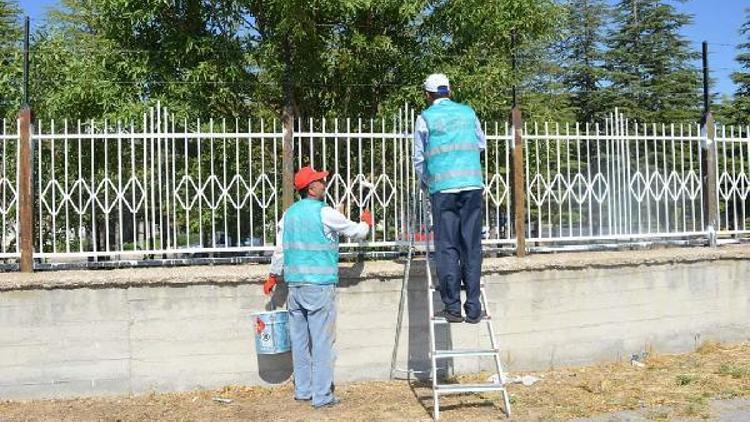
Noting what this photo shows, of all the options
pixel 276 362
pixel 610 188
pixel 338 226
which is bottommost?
pixel 276 362

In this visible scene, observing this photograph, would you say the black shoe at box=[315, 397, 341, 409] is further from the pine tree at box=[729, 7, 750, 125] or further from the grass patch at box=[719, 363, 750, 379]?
the pine tree at box=[729, 7, 750, 125]

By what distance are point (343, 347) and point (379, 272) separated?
73 cm

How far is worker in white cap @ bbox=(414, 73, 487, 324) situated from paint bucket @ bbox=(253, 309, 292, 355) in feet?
4.61

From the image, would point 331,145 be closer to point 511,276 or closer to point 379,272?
point 379,272

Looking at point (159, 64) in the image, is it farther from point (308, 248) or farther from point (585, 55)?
point (585, 55)

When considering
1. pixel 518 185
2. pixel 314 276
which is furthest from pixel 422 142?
pixel 518 185

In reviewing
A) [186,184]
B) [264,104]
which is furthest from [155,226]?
[264,104]

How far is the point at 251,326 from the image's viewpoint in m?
6.28

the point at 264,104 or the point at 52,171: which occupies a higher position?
the point at 264,104

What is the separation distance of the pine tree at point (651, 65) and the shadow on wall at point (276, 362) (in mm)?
24170

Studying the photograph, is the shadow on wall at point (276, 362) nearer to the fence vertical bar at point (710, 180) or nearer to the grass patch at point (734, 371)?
the grass patch at point (734, 371)

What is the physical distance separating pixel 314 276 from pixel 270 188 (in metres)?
1.58

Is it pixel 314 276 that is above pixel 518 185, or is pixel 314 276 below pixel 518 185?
below

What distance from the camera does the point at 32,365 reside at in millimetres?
6023
